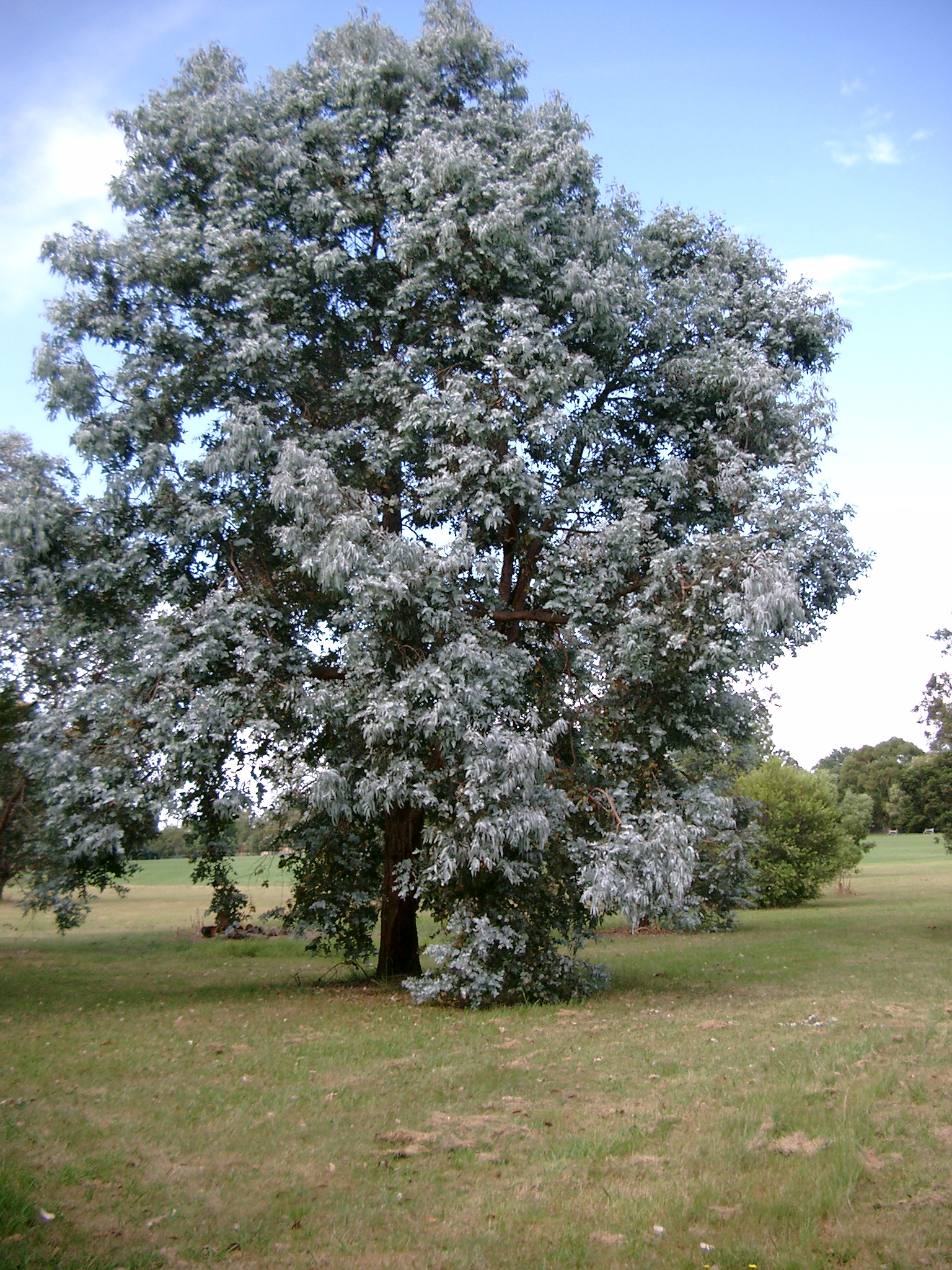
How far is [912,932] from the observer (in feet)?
80.5

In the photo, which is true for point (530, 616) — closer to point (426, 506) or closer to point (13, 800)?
point (426, 506)

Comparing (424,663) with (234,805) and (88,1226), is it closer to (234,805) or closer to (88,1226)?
(234,805)

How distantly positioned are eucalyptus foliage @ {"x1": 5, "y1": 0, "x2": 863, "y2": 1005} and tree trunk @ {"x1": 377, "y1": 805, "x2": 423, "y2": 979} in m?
0.09

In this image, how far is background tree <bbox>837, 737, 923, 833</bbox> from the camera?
9244 cm

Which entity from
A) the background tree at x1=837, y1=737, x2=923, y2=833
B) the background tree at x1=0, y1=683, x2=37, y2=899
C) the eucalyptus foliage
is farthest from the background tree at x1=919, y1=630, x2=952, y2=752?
the background tree at x1=837, y1=737, x2=923, y2=833

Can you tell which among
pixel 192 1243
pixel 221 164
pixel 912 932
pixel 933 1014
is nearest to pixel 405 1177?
pixel 192 1243

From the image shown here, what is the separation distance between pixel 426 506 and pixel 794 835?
2984cm

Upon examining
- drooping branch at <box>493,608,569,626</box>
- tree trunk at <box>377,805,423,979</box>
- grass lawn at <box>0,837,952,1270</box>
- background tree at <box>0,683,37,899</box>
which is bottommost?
grass lawn at <box>0,837,952,1270</box>

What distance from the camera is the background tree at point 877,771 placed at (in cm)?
9244

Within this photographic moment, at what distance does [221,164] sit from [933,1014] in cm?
1506

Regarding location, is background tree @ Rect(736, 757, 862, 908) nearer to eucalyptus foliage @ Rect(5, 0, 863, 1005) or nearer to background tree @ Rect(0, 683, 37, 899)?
eucalyptus foliage @ Rect(5, 0, 863, 1005)

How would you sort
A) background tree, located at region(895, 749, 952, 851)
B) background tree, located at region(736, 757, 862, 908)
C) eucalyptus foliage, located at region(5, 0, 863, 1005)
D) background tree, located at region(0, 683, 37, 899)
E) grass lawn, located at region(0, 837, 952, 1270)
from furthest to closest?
background tree, located at region(736, 757, 862, 908)
background tree, located at region(895, 749, 952, 851)
background tree, located at region(0, 683, 37, 899)
eucalyptus foliage, located at region(5, 0, 863, 1005)
grass lawn, located at region(0, 837, 952, 1270)

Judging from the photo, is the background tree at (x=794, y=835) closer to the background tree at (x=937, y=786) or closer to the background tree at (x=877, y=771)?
the background tree at (x=937, y=786)

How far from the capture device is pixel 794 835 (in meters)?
38.0
